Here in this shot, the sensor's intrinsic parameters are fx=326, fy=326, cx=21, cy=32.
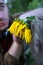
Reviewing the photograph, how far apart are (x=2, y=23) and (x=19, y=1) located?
3160 millimetres

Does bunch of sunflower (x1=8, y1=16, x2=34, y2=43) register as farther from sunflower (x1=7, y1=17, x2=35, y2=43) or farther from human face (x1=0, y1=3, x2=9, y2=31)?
human face (x1=0, y1=3, x2=9, y2=31)

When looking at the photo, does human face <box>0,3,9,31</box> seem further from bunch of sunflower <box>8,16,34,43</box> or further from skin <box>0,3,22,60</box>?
bunch of sunflower <box>8,16,34,43</box>

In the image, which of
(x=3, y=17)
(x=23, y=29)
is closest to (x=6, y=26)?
(x=3, y=17)

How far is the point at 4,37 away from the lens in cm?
208

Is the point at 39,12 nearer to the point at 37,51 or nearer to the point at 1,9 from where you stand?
the point at 1,9

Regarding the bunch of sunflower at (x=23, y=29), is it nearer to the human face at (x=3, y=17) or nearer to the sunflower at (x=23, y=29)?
the sunflower at (x=23, y=29)

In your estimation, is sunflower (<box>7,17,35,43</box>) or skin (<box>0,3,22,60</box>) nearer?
sunflower (<box>7,17,35,43</box>)

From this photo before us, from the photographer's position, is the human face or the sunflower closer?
the sunflower

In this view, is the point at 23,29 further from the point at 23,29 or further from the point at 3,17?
the point at 3,17

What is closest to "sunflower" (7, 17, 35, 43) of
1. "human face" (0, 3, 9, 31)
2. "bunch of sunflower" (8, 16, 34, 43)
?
"bunch of sunflower" (8, 16, 34, 43)

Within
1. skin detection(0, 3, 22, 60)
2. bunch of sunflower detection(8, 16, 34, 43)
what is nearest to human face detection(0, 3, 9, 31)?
skin detection(0, 3, 22, 60)

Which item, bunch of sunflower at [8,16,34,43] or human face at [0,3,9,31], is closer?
bunch of sunflower at [8,16,34,43]

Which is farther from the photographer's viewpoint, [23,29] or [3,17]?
[3,17]

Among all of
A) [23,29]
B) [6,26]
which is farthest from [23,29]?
[6,26]
